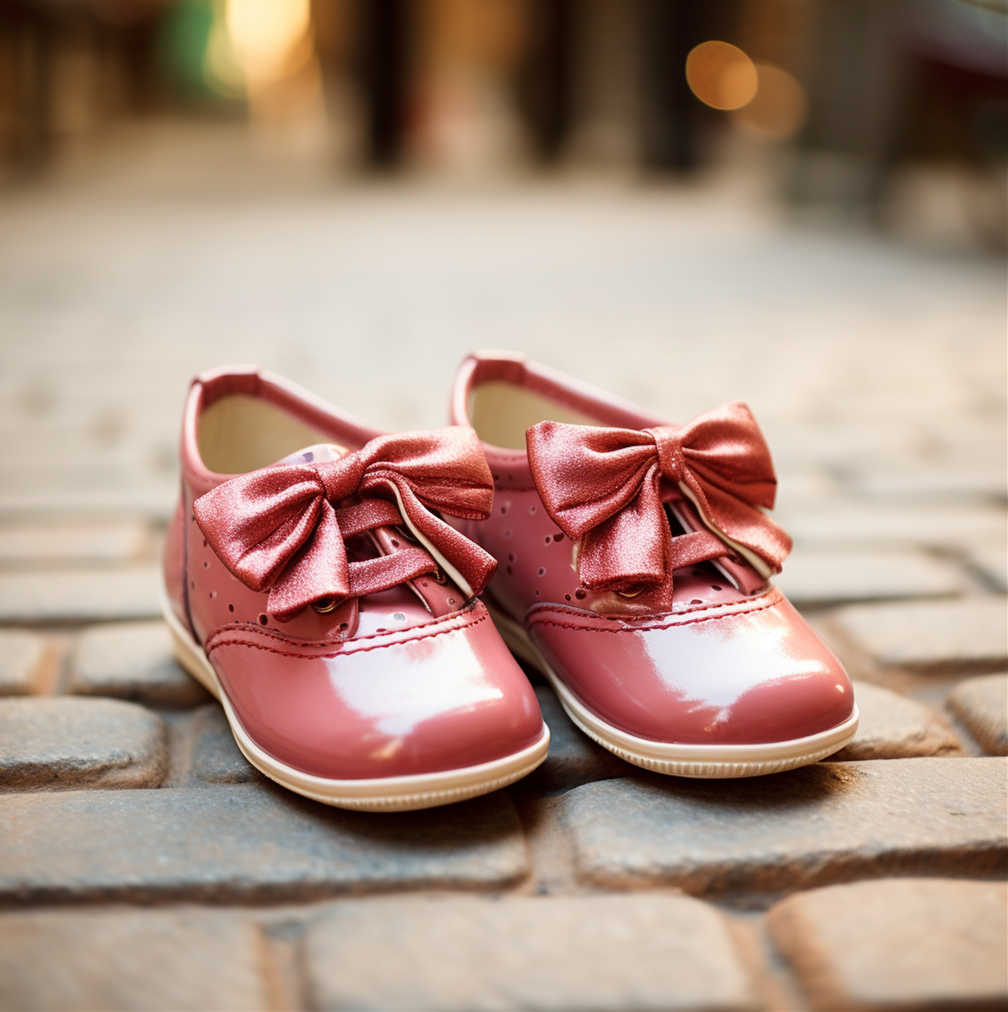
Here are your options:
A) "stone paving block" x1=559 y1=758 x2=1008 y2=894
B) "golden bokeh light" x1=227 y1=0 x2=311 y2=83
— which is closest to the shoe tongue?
"stone paving block" x1=559 y1=758 x2=1008 y2=894

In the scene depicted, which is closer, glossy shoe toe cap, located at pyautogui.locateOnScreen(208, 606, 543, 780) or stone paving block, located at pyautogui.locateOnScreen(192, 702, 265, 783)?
glossy shoe toe cap, located at pyautogui.locateOnScreen(208, 606, 543, 780)

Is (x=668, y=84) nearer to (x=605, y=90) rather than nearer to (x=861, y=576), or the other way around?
(x=605, y=90)

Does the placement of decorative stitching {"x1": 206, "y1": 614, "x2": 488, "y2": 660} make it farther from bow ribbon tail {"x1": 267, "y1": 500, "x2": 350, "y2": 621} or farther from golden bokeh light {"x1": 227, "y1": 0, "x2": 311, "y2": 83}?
golden bokeh light {"x1": 227, "y1": 0, "x2": 311, "y2": 83}

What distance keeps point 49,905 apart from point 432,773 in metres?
0.38

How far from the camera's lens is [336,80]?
27594 mm

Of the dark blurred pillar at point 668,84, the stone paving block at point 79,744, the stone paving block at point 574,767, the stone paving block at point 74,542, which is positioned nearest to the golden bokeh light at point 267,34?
the dark blurred pillar at point 668,84

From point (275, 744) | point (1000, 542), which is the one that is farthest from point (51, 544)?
point (1000, 542)

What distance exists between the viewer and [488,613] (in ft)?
4.01

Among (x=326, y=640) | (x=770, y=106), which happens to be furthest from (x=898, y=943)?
(x=770, y=106)

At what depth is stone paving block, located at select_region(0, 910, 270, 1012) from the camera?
0.84 meters

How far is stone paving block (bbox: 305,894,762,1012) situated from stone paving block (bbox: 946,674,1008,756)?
1.78ft

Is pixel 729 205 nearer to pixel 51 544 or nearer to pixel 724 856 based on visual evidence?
pixel 51 544

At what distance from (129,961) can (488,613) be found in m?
0.53

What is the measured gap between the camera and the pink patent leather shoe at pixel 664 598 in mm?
1099
